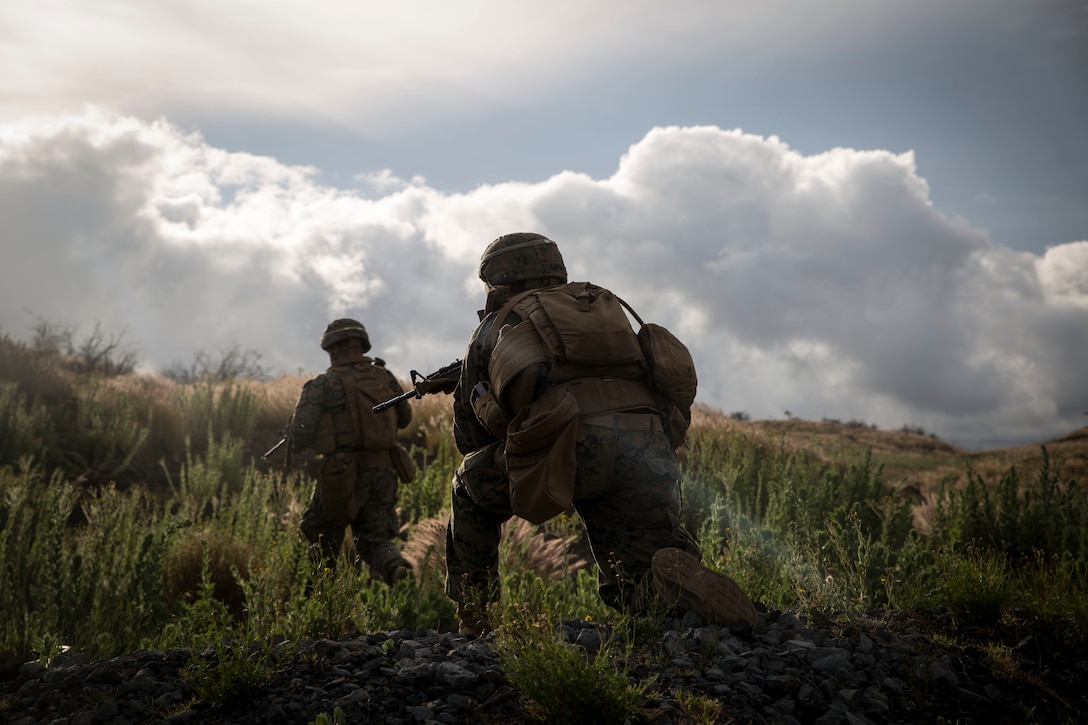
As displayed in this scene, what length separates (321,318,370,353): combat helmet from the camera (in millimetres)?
7074

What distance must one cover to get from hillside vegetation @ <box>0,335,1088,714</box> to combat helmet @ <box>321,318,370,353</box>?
3.85 ft

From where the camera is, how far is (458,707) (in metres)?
3.20

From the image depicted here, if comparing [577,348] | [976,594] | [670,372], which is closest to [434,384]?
[577,348]

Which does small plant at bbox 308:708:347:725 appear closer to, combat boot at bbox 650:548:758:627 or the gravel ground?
the gravel ground

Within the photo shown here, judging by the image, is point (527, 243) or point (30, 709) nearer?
point (30, 709)

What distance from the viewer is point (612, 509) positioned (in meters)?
4.30

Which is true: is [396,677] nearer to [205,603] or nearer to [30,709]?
[30,709]

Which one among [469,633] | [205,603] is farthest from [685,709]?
[205,603]

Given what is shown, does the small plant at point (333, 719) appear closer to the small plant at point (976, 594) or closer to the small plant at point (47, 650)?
the small plant at point (47, 650)

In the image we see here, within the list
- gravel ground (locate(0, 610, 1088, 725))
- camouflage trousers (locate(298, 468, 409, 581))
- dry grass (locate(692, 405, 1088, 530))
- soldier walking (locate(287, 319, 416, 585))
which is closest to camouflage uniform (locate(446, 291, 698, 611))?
gravel ground (locate(0, 610, 1088, 725))

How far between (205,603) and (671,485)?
3.00 metres

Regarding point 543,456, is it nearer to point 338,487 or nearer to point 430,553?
point 430,553

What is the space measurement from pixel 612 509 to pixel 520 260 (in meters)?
1.41

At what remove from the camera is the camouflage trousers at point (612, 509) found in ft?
13.5
